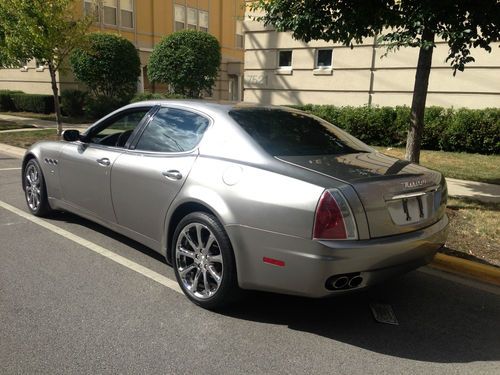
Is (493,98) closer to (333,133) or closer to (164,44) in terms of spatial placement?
(333,133)

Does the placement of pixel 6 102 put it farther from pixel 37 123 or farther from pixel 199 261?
pixel 199 261

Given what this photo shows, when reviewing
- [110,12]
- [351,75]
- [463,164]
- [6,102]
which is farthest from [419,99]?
[110,12]

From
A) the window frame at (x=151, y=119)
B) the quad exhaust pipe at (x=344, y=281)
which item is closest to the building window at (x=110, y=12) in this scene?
the window frame at (x=151, y=119)

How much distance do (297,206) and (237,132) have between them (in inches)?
37.6

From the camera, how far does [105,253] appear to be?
4812mm

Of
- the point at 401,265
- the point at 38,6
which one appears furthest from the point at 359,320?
the point at 38,6

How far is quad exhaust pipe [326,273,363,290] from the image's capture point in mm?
3117

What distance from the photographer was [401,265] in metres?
3.41

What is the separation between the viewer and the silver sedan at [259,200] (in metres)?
3.12

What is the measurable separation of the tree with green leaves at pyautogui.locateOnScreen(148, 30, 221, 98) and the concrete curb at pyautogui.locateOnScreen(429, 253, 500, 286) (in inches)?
699

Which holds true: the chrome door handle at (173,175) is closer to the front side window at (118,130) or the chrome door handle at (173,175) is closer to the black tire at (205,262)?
the black tire at (205,262)

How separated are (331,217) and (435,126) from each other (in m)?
9.90

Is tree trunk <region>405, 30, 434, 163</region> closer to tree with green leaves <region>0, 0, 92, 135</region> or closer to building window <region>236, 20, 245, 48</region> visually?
tree with green leaves <region>0, 0, 92, 135</region>

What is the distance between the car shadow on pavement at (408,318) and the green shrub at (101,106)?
1801cm
